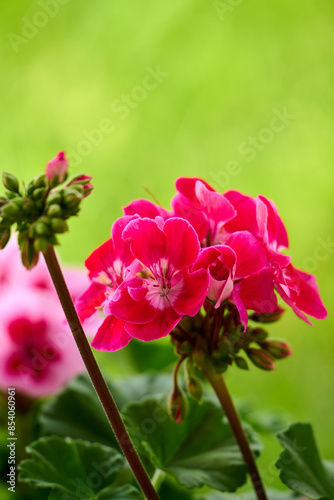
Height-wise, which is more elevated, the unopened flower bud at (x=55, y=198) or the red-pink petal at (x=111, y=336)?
the unopened flower bud at (x=55, y=198)

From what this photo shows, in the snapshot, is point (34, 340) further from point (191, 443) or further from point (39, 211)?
point (39, 211)

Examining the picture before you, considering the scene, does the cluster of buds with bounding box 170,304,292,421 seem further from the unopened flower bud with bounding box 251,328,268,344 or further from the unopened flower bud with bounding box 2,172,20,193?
the unopened flower bud with bounding box 2,172,20,193

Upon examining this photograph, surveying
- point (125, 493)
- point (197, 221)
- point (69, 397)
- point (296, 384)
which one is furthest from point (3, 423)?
point (296, 384)

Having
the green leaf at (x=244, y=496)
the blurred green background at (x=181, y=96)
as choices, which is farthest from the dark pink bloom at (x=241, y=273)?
the blurred green background at (x=181, y=96)

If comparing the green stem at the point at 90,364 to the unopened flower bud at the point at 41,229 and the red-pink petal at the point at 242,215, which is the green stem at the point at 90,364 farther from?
the red-pink petal at the point at 242,215

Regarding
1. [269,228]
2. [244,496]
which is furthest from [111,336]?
[244,496]

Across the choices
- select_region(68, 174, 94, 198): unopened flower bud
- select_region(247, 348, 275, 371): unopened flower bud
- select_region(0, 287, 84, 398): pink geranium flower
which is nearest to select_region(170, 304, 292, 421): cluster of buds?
select_region(247, 348, 275, 371): unopened flower bud
